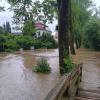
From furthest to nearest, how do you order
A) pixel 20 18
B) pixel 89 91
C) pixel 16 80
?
pixel 20 18, pixel 16 80, pixel 89 91

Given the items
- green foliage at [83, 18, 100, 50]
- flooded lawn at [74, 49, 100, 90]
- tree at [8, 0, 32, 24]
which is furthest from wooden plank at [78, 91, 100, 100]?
green foliage at [83, 18, 100, 50]

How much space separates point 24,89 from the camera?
1134cm

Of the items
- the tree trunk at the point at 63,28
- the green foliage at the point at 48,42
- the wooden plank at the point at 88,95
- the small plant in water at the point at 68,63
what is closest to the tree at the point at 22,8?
the tree trunk at the point at 63,28

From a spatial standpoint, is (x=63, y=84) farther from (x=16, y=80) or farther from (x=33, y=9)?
Answer: (x=33, y=9)

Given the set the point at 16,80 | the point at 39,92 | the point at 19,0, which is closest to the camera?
the point at 39,92

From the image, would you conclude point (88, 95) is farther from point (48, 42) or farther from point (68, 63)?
point (48, 42)

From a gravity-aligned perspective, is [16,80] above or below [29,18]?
below

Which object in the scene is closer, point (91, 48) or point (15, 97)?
point (15, 97)

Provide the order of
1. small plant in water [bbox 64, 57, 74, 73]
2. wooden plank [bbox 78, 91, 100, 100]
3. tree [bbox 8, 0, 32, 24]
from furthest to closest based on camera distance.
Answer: tree [bbox 8, 0, 32, 24], small plant in water [bbox 64, 57, 74, 73], wooden plank [bbox 78, 91, 100, 100]

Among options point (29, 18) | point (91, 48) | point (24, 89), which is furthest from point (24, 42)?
point (24, 89)

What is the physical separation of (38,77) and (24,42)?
3188 centimetres

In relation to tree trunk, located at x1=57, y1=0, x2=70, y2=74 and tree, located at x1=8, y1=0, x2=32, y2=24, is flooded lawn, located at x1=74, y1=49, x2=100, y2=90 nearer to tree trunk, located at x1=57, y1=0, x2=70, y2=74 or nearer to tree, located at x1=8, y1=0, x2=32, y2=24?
tree trunk, located at x1=57, y1=0, x2=70, y2=74

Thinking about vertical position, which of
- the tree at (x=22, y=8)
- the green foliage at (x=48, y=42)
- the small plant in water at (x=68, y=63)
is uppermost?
the tree at (x=22, y=8)

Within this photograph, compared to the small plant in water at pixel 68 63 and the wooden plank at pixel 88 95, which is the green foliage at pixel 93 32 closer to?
the small plant in water at pixel 68 63
